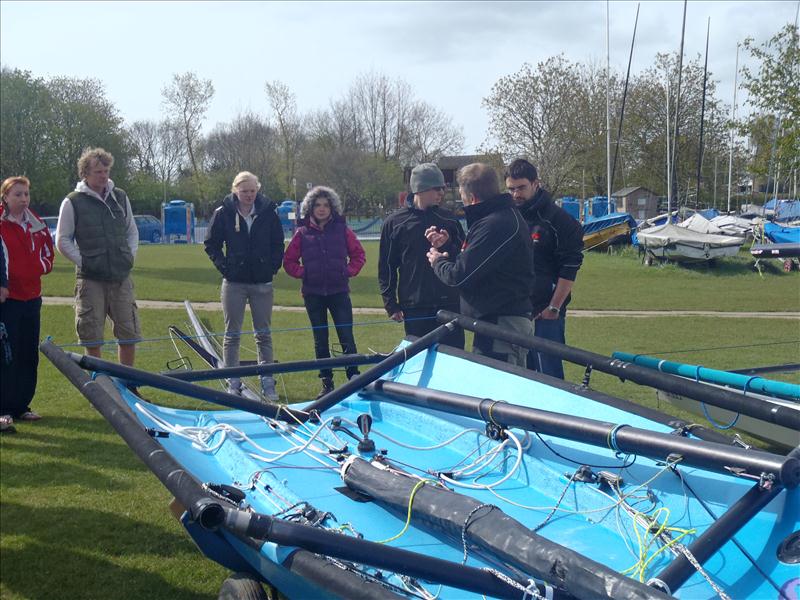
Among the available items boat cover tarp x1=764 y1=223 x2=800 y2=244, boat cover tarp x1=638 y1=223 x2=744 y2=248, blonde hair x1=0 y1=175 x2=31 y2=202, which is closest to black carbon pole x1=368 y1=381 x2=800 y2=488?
blonde hair x1=0 y1=175 x2=31 y2=202

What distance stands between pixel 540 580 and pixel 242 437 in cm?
213

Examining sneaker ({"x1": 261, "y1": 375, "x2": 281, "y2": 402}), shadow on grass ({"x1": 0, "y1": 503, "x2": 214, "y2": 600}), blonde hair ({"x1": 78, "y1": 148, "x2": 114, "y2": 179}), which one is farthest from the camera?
sneaker ({"x1": 261, "y1": 375, "x2": 281, "y2": 402})

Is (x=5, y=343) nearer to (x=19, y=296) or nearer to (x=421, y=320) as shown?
(x=19, y=296)

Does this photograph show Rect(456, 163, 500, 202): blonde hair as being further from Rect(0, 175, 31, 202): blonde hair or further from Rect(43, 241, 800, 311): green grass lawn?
Rect(43, 241, 800, 311): green grass lawn

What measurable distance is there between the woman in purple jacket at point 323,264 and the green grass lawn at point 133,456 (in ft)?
1.08

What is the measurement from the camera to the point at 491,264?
4730mm

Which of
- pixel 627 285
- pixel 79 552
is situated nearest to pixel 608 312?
pixel 627 285

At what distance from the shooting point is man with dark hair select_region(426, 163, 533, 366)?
472 cm

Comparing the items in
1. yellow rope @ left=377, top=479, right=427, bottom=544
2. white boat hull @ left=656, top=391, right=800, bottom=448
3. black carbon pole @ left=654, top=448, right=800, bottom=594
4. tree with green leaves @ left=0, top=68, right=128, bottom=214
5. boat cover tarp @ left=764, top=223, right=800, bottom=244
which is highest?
tree with green leaves @ left=0, top=68, right=128, bottom=214

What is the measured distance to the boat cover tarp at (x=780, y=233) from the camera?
30.6 ft

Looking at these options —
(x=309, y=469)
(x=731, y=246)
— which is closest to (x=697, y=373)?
(x=309, y=469)

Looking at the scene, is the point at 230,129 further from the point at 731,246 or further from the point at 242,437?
the point at 242,437

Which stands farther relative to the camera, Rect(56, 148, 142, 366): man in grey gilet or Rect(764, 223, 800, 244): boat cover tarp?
Rect(764, 223, 800, 244): boat cover tarp

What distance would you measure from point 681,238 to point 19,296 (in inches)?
707
